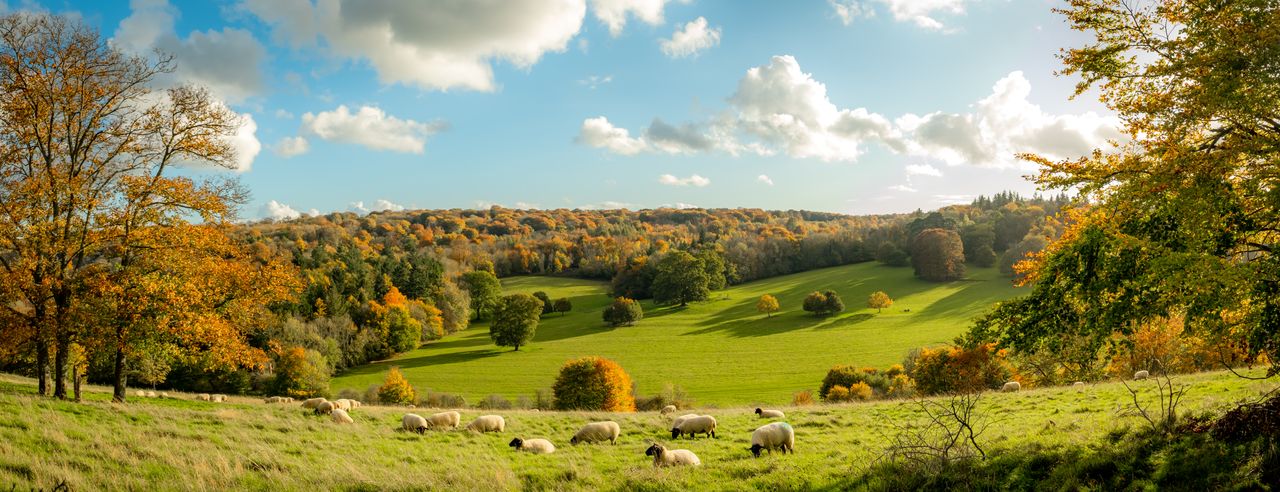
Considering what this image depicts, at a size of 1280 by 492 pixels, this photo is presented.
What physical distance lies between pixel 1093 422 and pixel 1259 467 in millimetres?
5079

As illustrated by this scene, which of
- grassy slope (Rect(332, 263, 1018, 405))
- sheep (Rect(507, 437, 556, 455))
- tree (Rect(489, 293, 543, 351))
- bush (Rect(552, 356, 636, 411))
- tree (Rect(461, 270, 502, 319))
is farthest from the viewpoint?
tree (Rect(461, 270, 502, 319))

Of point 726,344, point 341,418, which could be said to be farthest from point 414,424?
point 726,344

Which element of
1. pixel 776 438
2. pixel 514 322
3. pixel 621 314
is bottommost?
pixel 621 314

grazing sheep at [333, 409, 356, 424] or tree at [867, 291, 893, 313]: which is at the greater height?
grazing sheep at [333, 409, 356, 424]

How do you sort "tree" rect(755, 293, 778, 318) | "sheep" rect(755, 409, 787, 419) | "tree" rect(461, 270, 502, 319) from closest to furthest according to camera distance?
1. "sheep" rect(755, 409, 787, 419)
2. "tree" rect(755, 293, 778, 318)
3. "tree" rect(461, 270, 502, 319)

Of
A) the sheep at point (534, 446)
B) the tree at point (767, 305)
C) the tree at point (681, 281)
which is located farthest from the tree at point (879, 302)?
the sheep at point (534, 446)

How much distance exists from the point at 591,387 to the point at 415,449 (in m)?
33.1

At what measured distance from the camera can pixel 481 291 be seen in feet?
347

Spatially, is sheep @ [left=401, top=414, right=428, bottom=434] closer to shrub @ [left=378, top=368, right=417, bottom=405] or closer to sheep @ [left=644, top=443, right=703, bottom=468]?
sheep @ [left=644, top=443, right=703, bottom=468]

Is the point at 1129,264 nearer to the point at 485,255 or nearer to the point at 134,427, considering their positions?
the point at 134,427

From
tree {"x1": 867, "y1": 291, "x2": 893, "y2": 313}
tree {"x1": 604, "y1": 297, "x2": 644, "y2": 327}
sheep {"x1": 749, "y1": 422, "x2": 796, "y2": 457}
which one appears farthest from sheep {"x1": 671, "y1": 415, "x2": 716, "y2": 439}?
tree {"x1": 867, "y1": 291, "x2": 893, "y2": 313}

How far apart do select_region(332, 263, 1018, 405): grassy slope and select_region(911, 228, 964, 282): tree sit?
3.01m

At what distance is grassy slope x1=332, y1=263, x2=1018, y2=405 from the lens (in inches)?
2368

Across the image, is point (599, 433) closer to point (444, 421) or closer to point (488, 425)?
point (488, 425)
